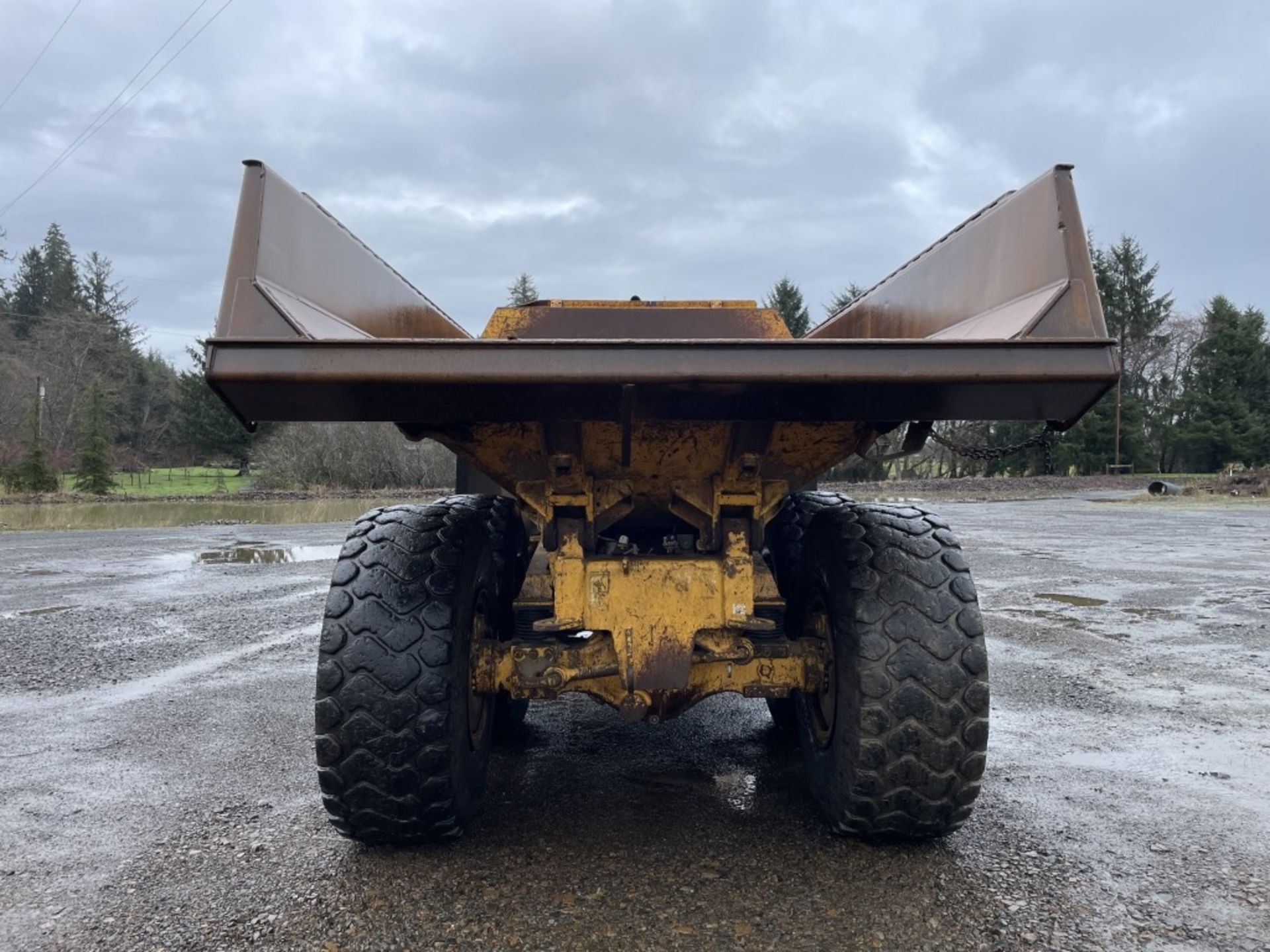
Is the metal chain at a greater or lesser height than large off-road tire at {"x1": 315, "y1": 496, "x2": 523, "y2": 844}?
greater

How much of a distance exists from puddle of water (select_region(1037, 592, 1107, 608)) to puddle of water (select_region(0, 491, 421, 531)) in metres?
13.7

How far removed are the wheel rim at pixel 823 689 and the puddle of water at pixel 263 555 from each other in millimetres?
8839

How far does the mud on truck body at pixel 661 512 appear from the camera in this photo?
A: 1963 mm

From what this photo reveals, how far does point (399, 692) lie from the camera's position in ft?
7.93

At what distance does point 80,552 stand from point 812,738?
11.8 metres

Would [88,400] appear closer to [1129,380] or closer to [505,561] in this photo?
[505,561]

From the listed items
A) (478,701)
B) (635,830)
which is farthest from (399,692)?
(635,830)

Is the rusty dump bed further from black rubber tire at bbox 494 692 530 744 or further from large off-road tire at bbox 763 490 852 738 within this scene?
black rubber tire at bbox 494 692 530 744

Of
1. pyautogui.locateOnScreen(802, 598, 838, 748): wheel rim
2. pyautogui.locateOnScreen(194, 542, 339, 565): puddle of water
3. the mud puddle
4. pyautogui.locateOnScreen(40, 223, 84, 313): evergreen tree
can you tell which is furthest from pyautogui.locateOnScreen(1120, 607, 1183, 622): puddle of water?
pyautogui.locateOnScreen(40, 223, 84, 313): evergreen tree

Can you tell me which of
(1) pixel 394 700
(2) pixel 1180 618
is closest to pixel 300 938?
(1) pixel 394 700

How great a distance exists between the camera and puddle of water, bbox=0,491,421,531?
57.5 ft

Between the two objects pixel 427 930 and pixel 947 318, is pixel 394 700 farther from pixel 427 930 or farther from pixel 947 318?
pixel 947 318

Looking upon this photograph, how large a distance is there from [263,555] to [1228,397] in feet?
125

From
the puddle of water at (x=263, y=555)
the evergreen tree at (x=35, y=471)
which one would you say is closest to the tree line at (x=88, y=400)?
the evergreen tree at (x=35, y=471)
